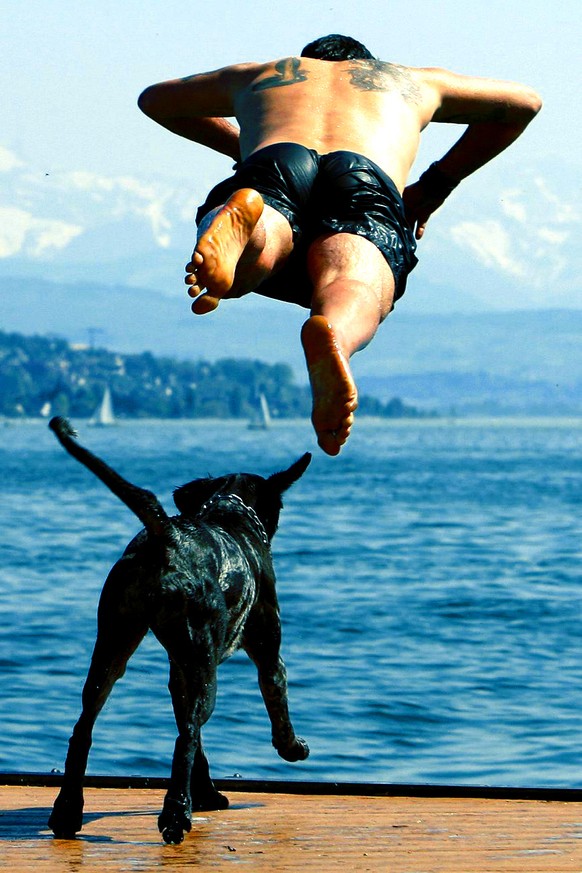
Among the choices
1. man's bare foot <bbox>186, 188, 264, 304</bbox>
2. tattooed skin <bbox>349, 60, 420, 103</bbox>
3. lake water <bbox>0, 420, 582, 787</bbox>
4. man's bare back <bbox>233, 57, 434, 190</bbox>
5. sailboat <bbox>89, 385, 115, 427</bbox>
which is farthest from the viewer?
sailboat <bbox>89, 385, 115, 427</bbox>

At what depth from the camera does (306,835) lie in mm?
5289

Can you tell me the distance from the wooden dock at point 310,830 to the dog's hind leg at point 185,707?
0.31ft

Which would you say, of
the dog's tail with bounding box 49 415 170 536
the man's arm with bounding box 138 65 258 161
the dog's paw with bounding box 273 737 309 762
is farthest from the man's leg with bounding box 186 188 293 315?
the dog's paw with bounding box 273 737 309 762

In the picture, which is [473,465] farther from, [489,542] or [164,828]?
[164,828]

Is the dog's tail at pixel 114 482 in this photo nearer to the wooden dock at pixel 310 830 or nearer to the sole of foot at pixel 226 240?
the sole of foot at pixel 226 240

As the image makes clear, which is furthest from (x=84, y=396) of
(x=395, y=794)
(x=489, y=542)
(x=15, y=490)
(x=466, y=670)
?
(x=395, y=794)

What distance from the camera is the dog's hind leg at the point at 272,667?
18.6 ft

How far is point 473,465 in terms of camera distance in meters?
82.7

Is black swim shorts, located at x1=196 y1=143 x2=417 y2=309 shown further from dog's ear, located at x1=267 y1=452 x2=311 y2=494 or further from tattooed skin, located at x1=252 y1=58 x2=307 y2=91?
dog's ear, located at x1=267 y1=452 x2=311 y2=494

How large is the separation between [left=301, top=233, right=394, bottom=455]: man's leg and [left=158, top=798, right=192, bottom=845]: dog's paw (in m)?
1.30

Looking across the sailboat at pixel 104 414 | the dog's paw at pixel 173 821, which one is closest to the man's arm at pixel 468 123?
the dog's paw at pixel 173 821

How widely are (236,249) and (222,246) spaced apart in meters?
0.09

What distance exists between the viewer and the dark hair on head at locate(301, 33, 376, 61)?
586cm

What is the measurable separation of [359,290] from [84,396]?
149m
